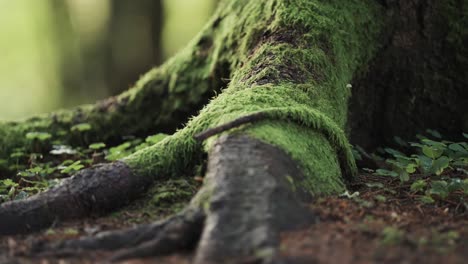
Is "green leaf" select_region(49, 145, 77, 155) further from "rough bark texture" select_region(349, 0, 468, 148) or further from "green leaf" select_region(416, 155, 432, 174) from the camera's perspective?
"green leaf" select_region(416, 155, 432, 174)

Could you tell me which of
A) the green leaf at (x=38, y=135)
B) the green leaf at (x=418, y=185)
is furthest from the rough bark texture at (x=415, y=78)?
the green leaf at (x=38, y=135)

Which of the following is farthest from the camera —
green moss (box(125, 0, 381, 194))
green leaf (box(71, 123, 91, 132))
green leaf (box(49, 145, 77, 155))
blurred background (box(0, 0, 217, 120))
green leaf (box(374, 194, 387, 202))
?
blurred background (box(0, 0, 217, 120))

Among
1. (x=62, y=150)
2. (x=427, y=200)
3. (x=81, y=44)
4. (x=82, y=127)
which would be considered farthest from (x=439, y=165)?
(x=81, y=44)

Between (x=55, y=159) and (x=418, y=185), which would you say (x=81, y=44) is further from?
(x=418, y=185)

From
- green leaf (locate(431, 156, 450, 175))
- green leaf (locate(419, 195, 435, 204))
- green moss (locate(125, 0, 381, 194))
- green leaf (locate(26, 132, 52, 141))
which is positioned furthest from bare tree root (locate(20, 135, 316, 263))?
green leaf (locate(26, 132, 52, 141))

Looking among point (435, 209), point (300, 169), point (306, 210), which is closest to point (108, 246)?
point (306, 210)
